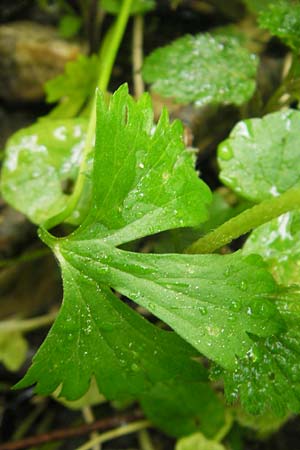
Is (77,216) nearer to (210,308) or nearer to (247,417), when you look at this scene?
(210,308)

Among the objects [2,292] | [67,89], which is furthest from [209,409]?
[67,89]

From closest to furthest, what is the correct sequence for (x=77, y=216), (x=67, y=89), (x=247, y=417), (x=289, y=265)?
1. (x=289, y=265)
2. (x=77, y=216)
3. (x=247, y=417)
4. (x=67, y=89)

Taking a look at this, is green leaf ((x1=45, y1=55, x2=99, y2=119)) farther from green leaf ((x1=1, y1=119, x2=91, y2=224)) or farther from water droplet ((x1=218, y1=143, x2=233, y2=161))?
water droplet ((x1=218, y1=143, x2=233, y2=161))

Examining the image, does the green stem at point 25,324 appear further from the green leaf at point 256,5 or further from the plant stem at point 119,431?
the green leaf at point 256,5

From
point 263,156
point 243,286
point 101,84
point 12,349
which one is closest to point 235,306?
point 243,286

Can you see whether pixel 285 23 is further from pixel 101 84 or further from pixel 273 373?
pixel 273 373

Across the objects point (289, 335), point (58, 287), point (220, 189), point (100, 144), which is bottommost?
point (58, 287)
